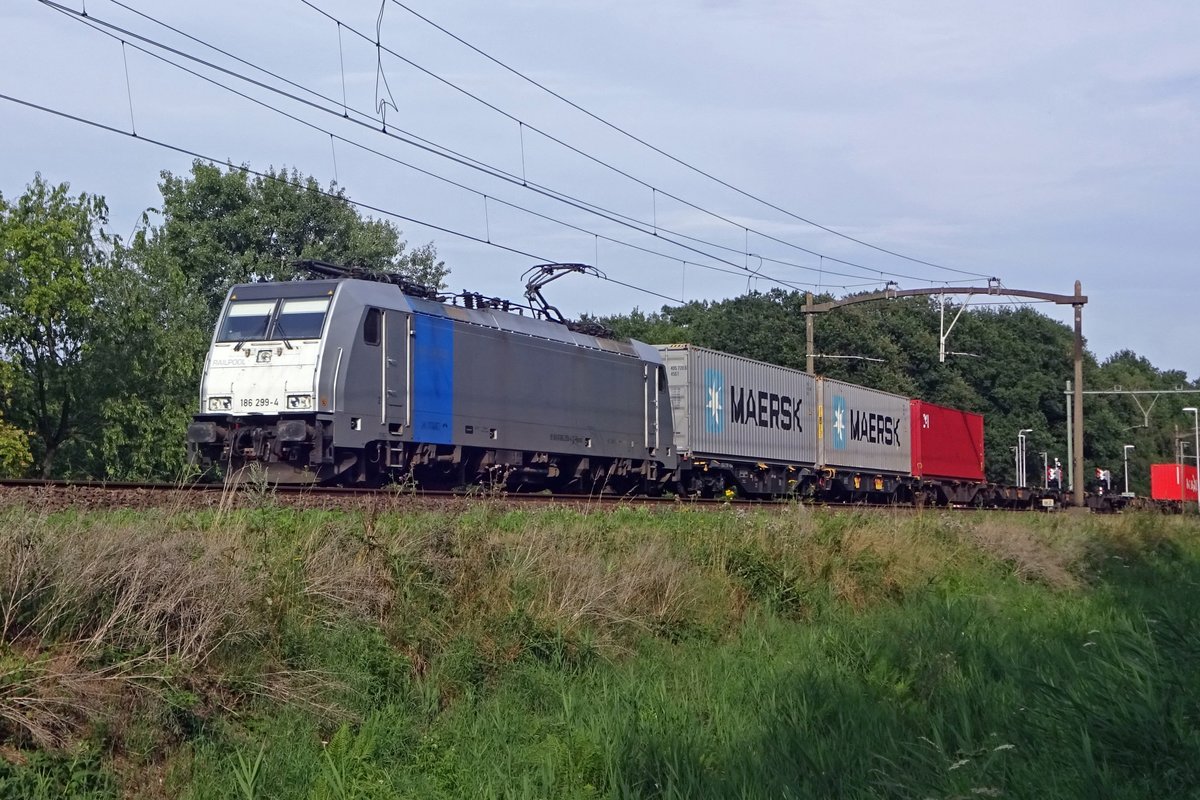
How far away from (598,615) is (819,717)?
2.58 m

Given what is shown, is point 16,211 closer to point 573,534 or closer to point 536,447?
point 536,447

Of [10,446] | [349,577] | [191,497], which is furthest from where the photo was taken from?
[10,446]

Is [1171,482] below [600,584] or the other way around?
below

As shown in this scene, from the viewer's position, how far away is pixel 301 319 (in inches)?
726

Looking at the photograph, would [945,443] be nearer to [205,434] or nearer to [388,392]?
[388,392]

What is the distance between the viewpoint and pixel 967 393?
7425 centimetres

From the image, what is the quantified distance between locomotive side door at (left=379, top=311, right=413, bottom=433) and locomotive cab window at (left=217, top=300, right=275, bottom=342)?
71.8 inches

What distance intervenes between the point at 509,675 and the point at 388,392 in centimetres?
945

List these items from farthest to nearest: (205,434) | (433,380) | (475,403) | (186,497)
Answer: (475,403), (433,380), (205,434), (186,497)

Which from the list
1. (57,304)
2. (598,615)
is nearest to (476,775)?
(598,615)

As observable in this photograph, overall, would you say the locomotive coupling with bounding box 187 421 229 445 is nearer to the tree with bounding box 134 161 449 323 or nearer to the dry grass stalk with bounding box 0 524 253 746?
the dry grass stalk with bounding box 0 524 253 746

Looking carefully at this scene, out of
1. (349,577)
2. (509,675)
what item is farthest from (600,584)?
(349,577)

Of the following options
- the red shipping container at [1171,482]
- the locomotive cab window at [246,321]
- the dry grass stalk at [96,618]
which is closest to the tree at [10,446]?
the locomotive cab window at [246,321]

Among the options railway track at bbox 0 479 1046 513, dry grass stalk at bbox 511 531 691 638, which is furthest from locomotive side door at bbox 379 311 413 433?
dry grass stalk at bbox 511 531 691 638
